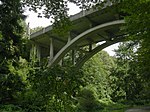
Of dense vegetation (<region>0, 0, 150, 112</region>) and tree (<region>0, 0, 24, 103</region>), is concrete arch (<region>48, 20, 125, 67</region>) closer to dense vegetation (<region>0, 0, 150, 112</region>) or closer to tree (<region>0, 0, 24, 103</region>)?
dense vegetation (<region>0, 0, 150, 112</region>)

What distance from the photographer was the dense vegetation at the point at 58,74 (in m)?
2.98

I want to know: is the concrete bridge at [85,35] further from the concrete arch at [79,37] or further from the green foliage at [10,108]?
the green foliage at [10,108]

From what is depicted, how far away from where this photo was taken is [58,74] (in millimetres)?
2924

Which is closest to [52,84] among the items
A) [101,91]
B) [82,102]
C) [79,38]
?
[82,102]

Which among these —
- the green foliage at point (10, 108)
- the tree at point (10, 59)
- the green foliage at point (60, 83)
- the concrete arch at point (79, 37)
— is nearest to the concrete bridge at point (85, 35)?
the concrete arch at point (79, 37)

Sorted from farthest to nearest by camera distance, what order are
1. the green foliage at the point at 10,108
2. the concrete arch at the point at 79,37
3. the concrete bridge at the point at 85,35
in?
the concrete bridge at the point at 85,35 → the concrete arch at the point at 79,37 → the green foliage at the point at 10,108

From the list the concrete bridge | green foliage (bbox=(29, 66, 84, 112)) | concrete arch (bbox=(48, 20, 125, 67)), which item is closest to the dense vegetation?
green foliage (bbox=(29, 66, 84, 112))

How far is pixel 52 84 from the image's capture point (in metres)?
2.95

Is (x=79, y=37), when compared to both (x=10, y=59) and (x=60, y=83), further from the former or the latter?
(x=60, y=83)

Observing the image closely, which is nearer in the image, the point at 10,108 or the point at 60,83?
the point at 60,83

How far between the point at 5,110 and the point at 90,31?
27.8 feet

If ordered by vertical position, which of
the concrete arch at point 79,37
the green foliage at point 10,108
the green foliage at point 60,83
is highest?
the concrete arch at point 79,37

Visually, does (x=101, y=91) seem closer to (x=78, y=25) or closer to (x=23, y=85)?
(x=78, y=25)

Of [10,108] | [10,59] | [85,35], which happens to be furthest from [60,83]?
[85,35]
